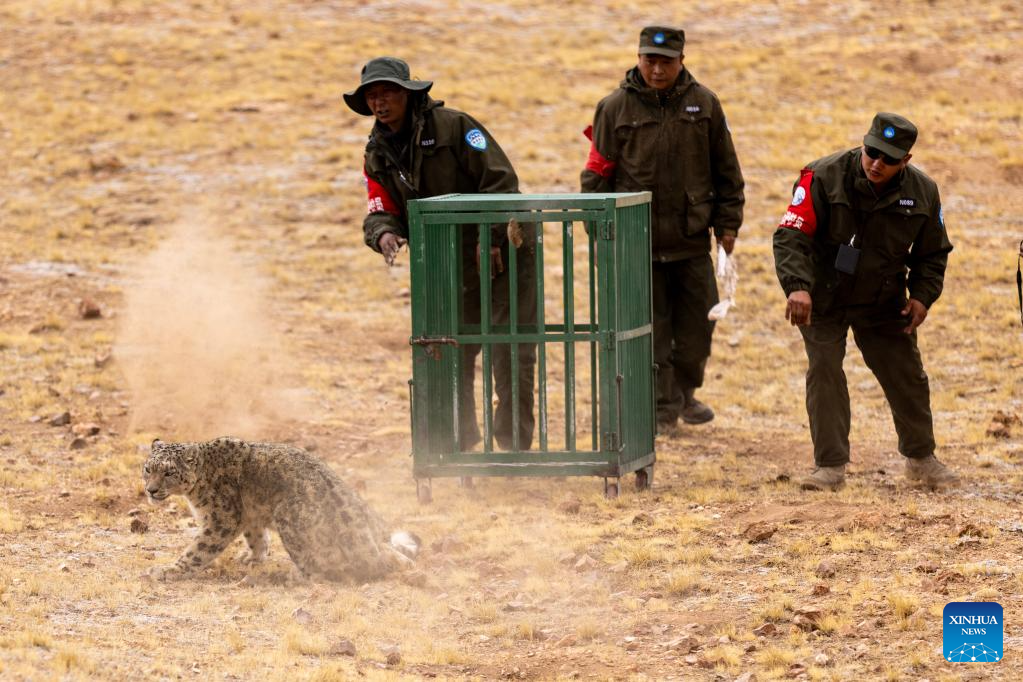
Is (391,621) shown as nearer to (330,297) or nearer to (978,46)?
(330,297)

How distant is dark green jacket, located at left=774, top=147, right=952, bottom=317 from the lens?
25.5 ft

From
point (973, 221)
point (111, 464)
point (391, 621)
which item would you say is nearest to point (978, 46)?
point (973, 221)

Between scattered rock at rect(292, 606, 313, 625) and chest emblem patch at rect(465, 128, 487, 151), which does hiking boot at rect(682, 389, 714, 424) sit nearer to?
chest emblem patch at rect(465, 128, 487, 151)

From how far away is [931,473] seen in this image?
8.30 m

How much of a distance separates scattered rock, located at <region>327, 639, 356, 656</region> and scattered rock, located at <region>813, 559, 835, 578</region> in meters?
2.08

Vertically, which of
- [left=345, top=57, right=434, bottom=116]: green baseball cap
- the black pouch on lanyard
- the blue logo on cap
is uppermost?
[left=345, top=57, right=434, bottom=116]: green baseball cap

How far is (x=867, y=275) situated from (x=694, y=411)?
8.24 ft

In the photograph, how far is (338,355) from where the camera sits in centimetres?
1220

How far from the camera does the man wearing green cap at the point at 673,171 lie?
9328mm

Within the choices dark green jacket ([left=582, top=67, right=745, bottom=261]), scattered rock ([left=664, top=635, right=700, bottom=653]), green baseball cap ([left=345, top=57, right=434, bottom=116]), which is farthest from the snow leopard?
dark green jacket ([left=582, top=67, right=745, bottom=261])

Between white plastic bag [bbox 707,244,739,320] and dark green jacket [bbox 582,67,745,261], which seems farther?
dark green jacket [bbox 582,67,745,261]

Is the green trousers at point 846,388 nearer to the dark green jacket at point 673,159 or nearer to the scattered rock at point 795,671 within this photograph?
the dark green jacket at point 673,159

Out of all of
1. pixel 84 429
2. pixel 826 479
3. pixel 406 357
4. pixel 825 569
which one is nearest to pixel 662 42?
pixel 826 479

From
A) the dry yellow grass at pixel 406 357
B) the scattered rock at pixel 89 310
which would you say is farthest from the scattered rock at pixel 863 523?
the scattered rock at pixel 89 310
